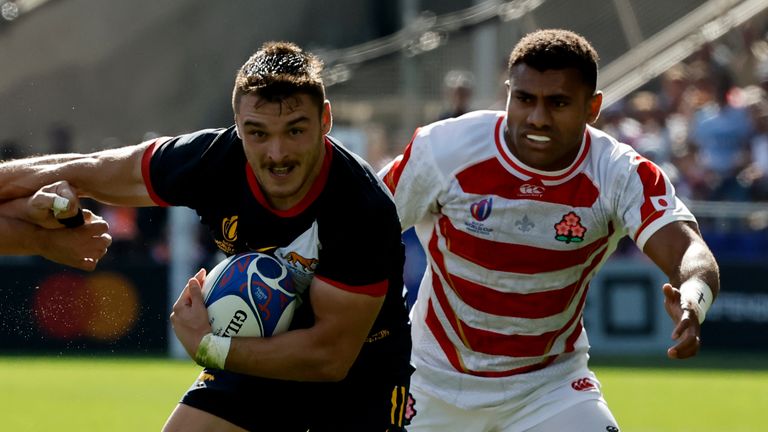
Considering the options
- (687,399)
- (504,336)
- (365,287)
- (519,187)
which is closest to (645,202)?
(519,187)

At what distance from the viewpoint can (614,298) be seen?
15.0m

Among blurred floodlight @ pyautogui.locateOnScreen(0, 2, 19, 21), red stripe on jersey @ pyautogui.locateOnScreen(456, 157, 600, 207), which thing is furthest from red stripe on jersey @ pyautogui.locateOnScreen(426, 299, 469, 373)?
blurred floodlight @ pyautogui.locateOnScreen(0, 2, 19, 21)

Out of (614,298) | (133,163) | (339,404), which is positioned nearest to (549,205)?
(339,404)

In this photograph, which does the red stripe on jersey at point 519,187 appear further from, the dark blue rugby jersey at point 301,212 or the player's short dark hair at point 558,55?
the dark blue rugby jersey at point 301,212

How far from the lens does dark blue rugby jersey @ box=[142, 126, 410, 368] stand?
521 centimetres

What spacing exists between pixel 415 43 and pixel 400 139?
43.2 inches

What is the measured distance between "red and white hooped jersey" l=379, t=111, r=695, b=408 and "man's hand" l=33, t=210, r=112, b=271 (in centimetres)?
Result: 131

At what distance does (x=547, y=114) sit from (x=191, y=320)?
178cm

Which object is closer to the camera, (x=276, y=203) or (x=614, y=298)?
(x=276, y=203)

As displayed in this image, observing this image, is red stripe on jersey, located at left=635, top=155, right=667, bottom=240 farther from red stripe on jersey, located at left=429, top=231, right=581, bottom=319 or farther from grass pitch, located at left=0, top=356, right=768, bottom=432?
grass pitch, located at left=0, top=356, right=768, bottom=432

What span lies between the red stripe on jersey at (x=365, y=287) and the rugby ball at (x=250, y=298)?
161 mm

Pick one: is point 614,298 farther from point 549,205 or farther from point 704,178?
point 549,205

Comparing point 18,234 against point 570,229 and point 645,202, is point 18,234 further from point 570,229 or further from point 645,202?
point 645,202

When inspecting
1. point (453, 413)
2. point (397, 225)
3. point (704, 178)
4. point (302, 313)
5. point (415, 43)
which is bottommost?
point (453, 413)
